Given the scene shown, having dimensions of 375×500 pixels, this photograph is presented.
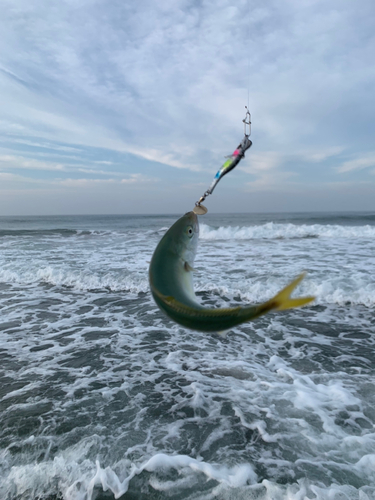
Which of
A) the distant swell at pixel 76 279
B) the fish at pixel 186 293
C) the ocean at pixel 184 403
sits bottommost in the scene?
the ocean at pixel 184 403

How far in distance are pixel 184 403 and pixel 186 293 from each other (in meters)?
3.47

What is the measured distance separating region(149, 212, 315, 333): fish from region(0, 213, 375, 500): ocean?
2647mm

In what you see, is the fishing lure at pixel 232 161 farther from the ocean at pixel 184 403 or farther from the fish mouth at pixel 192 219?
the ocean at pixel 184 403

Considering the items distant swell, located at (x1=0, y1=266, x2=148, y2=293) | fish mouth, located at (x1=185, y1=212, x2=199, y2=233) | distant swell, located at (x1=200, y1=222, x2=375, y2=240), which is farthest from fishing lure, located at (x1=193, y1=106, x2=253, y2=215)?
distant swell, located at (x1=200, y1=222, x2=375, y2=240)

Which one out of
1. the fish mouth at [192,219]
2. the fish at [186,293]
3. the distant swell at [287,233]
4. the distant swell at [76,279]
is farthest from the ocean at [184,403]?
the distant swell at [287,233]

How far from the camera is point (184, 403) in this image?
4.47m

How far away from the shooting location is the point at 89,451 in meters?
3.57

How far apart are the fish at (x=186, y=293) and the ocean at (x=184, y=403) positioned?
2.65 meters

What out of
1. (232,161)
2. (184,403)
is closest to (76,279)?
(184,403)

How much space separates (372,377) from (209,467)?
10.6 feet

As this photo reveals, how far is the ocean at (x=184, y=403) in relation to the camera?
3223mm

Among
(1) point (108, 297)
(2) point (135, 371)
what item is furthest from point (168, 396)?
(1) point (108, 297)

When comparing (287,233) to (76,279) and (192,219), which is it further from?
(192,219)

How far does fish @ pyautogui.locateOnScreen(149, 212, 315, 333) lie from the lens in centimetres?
109
